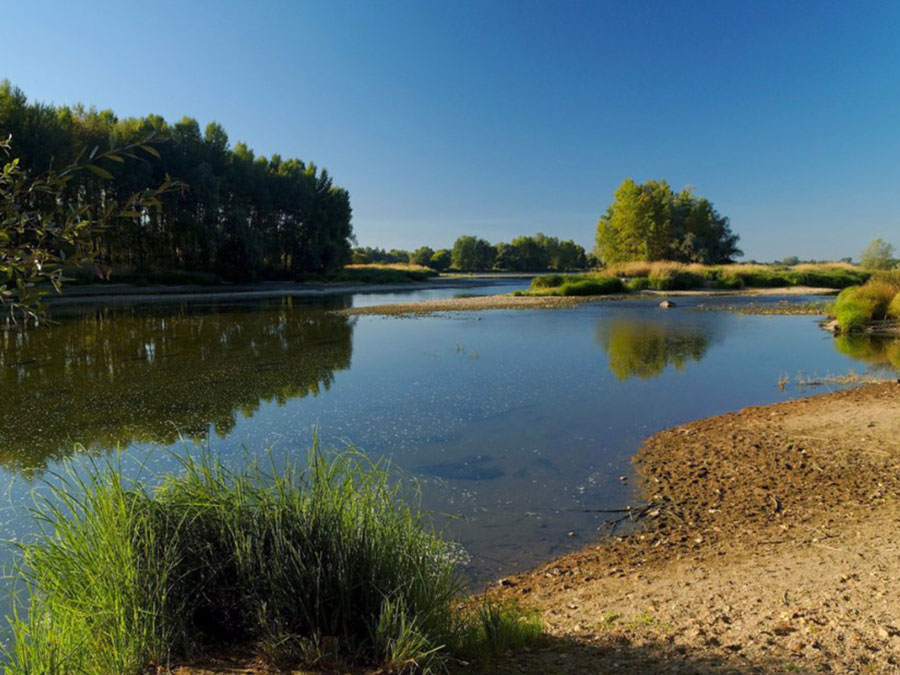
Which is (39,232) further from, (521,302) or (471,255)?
(471,255)

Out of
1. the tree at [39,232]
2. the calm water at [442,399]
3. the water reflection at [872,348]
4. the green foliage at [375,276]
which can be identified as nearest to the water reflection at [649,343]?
the calm water at [442,399]

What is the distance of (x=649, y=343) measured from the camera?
17.3 meters

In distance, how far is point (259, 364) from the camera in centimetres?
1395

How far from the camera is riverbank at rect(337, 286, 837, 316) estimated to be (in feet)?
103

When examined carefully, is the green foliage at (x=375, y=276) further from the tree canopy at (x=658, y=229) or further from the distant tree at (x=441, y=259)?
the distant tree at (x=441, y=259)

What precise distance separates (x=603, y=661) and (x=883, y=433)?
247 inches

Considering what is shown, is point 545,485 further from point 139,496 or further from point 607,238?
point 607,238

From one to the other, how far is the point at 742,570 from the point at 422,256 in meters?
141

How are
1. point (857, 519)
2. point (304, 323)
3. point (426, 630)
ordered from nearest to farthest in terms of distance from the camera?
point (426, 630)
point (857, 519)
point (304, 323)

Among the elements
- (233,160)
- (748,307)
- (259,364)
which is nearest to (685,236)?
(748,307)

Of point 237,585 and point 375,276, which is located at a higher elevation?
point 375,276

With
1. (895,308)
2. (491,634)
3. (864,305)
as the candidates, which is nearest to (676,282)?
(895,308)

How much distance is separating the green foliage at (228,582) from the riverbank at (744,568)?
0.70 meters

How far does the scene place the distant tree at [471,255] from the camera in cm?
13288
